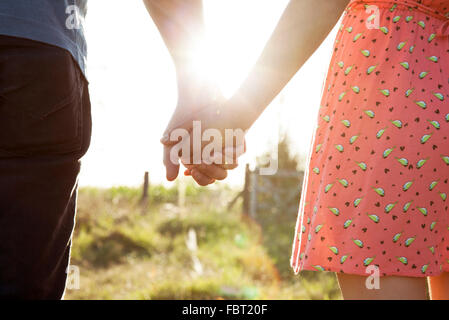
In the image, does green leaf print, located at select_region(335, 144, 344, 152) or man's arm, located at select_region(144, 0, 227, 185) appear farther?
man's arm, located at select_region(144, 0, 227, 185)

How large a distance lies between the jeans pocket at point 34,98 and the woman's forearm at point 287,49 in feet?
1.46

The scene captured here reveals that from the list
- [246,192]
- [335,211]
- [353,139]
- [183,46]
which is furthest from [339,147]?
[246,192]

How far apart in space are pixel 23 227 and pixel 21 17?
0.51 meters

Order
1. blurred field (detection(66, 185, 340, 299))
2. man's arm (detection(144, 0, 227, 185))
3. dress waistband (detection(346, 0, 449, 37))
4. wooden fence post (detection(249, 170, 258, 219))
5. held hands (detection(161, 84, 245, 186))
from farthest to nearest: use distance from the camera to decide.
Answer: wooden fence post (detection(249, 170, 258, 219)) < blurred field (detection(66, 185, 340, 299)) < man's arm (detection(144, 0, 227, 185)) < held hands (detection(161, 84, 245, 186)) < dress waistband (detection(346, 0, 449, 37))

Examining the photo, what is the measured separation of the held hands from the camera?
1.31 m

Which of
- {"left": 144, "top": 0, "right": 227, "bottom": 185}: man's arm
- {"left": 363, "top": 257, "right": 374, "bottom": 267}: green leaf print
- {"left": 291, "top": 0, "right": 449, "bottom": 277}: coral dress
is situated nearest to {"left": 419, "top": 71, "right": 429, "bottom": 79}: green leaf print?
{"left": 291, "top": 0, "right": 449, "bottom": 277}: coral dress

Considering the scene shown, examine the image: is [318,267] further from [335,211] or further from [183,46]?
[183,46]

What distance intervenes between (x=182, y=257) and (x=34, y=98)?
4929mm

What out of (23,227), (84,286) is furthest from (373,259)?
(84,286)

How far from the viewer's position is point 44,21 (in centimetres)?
116

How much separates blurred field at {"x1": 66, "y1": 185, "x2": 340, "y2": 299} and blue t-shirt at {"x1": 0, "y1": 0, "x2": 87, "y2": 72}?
2523 mm

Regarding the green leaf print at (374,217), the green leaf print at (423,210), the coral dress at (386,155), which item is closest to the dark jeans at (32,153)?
the coral dress at (386,155)

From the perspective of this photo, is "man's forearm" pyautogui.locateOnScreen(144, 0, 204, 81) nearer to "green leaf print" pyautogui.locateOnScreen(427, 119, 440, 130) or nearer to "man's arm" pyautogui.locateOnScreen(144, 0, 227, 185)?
"man's arm" pyautogui.locateOnScreen(144, 0, 227, 185)

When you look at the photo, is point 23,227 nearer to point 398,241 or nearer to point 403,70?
point 398,241
